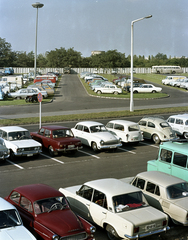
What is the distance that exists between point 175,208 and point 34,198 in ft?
12.3

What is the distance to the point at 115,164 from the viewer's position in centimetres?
1527

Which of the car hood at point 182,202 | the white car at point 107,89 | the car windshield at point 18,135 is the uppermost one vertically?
the white car at point 107,89

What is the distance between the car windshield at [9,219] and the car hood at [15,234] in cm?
14

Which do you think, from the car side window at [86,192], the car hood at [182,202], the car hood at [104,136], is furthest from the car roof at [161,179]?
the car hood at [104,136]

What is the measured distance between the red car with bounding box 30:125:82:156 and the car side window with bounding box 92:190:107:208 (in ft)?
24.5

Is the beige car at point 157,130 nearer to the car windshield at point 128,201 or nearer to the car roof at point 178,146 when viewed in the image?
the car roof at point 178,146


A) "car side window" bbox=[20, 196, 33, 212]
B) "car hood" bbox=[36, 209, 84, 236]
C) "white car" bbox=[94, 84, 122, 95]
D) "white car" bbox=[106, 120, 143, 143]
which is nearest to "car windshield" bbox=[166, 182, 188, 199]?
"car hood" bbox=[36, 209, 84, 236]

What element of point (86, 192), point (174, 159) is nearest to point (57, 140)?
point (174, 159)

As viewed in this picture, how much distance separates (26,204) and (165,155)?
5.65 metres

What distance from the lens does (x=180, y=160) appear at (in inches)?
436

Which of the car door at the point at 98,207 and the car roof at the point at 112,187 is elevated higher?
the car roof at the point at 112,187

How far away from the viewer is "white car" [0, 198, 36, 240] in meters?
6.52

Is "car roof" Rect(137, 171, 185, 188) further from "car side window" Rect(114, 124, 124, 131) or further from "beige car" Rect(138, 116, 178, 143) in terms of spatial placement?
"beige car" Rect(138, 116, 178, 143)

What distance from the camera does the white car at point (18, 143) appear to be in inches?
592
